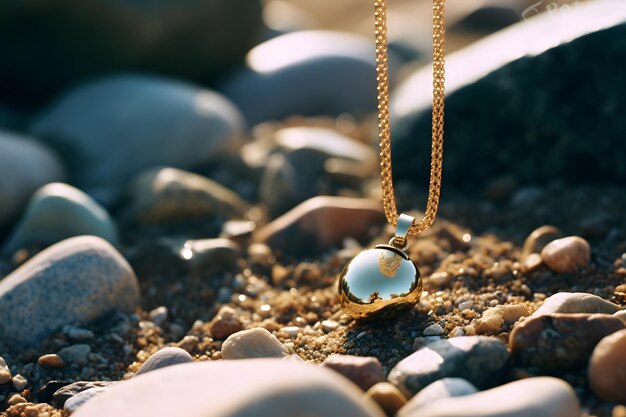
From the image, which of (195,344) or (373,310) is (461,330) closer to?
(373,310)

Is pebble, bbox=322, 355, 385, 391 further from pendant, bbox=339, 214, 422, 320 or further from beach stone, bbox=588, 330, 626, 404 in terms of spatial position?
beach stone, bbox=588, 330, 626, 404

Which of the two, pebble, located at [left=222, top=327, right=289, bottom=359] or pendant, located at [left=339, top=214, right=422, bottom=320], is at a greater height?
pendant, located at [left=339, top=214, right=422, bottom=320]

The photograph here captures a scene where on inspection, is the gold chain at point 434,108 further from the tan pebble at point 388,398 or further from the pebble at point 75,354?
the pebble at point 75,354

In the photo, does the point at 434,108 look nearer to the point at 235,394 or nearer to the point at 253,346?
the point at 253,346

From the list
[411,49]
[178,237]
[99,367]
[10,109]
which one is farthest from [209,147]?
[411,49]

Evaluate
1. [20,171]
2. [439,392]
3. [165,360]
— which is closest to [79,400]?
[165,360]

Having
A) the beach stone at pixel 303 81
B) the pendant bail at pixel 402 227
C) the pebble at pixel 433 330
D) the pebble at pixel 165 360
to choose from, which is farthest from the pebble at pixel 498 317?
the beach stone at pixel 303 81

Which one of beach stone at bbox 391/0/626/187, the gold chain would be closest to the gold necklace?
the gold chain
